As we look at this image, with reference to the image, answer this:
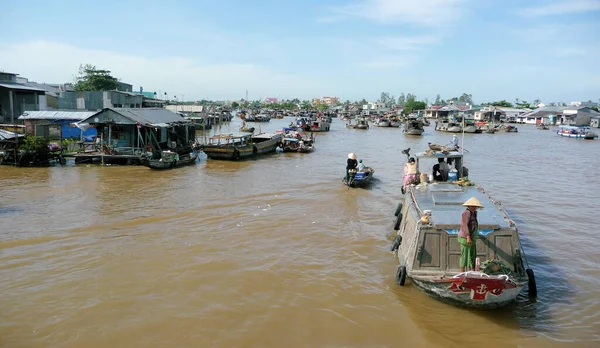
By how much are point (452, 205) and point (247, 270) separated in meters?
4.12

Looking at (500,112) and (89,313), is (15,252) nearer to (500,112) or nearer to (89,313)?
(89,313)

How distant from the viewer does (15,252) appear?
29.2ft

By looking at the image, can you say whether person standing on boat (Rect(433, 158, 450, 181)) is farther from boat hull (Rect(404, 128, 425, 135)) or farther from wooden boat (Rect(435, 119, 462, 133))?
wooden boat (Rect(435, 119, 462, 133))

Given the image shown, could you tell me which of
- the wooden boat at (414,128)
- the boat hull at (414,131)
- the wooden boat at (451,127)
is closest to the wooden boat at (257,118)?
the wooden boat at (414,128)

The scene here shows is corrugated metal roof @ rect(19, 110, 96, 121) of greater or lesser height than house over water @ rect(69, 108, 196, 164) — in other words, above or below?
above

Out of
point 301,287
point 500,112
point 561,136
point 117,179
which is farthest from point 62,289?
point 500,112

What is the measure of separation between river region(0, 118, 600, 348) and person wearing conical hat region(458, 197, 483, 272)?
2.85 feet

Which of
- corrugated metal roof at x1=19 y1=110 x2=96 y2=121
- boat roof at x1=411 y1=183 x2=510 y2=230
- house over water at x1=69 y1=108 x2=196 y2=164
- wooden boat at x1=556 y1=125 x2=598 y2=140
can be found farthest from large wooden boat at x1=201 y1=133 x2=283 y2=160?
wooden boat at x1=556 y1=125 x2=598 y2=140

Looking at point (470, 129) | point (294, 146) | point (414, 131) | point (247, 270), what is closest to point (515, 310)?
point (247, 270)

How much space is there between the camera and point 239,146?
75.4 ft

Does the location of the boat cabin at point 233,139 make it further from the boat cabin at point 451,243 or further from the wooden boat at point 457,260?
the boat cabin at point 451,243

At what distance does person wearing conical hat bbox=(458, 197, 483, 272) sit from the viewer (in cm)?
627

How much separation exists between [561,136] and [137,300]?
167 ft

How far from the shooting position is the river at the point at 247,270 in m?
6.16
